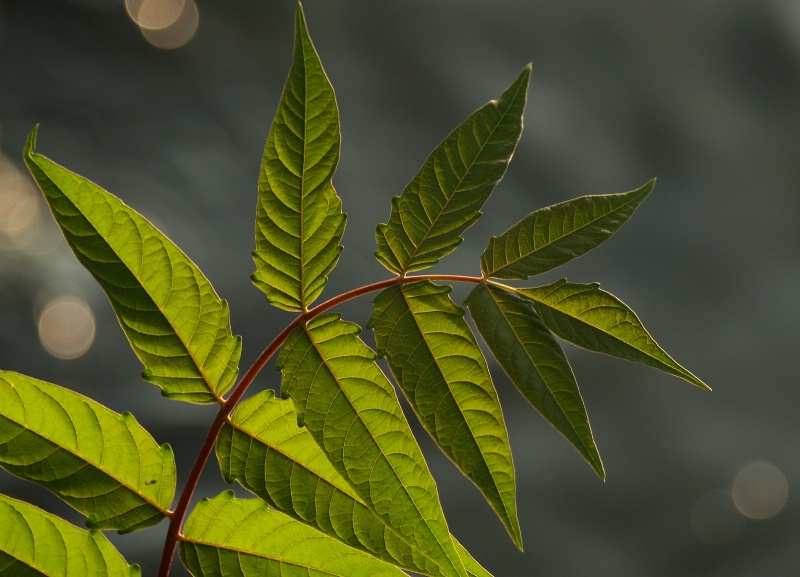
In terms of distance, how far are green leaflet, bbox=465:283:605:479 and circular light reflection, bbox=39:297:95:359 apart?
1469 mm

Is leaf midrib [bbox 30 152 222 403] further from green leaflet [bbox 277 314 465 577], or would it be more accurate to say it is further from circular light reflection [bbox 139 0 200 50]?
circular light reflection [bbox 139 0 200 50]

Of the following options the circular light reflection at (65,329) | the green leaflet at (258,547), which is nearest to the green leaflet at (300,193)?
the green leaflet at (258,547)

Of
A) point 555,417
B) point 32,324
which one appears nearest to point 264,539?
point 555,417

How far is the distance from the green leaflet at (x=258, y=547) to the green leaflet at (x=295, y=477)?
21mm

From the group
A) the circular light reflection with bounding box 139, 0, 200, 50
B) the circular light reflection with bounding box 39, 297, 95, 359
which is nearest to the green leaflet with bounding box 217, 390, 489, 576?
the circular light reflection with bounding box 39, 297, 95, 359

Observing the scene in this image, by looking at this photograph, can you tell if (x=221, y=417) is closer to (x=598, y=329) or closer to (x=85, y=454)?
(x=85, y=454)

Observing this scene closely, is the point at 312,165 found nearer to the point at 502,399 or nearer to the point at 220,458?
the point at 220,458

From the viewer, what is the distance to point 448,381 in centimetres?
40

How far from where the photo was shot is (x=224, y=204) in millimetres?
1841

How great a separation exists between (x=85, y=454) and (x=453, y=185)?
0.82 feet

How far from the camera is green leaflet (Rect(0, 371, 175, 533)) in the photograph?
39 cm

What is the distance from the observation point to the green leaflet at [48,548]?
39 cm

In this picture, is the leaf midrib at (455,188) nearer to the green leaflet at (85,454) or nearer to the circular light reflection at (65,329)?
the green leaflet at (85,454)

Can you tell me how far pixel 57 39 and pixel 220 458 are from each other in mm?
1619
